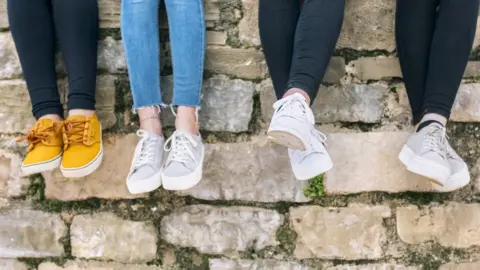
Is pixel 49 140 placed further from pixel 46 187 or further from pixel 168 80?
pixel 168 80

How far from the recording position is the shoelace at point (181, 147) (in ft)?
6.14

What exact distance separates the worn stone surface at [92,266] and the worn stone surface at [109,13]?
37.4 inches

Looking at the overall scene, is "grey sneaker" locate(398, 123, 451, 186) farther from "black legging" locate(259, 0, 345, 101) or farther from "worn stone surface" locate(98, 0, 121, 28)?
"worn stone surface" locate(98, 0, 121, 28)

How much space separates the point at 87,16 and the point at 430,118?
1313mm

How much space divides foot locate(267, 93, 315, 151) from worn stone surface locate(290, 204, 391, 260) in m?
0.49

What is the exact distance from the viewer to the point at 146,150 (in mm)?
1947

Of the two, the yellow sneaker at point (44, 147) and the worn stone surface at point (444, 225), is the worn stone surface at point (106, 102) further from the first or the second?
the worn stone surface at point (444, 225)

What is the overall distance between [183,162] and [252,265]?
1.73 ft

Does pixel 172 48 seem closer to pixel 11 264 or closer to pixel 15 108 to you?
pixel 15 108

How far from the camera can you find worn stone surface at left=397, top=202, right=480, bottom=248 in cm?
200

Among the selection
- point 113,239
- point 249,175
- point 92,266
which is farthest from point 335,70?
point 92,266

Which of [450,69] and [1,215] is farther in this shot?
[1,215]

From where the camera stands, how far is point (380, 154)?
204cm

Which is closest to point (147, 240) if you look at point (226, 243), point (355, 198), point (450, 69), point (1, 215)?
point (226, 243)
